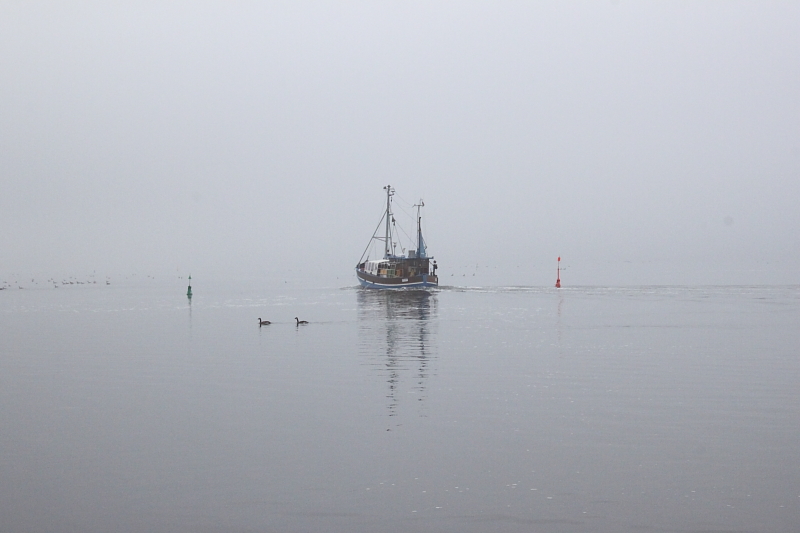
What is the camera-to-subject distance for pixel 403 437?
18.8 m

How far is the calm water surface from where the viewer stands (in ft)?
43.7

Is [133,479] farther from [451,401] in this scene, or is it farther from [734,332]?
[734,332]

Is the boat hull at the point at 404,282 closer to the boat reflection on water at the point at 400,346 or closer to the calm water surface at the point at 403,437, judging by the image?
the boat reflection on water at the point at 400,346

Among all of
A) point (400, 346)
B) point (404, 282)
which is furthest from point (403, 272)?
point (400, 346)

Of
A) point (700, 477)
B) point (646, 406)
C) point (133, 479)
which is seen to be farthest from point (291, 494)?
point (646, 406)

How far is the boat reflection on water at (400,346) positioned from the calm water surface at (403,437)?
0.77 ft

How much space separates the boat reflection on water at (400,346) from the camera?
26953 mm

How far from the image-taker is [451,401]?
24000 millimetres

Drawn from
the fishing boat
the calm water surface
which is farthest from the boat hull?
the calm water surface

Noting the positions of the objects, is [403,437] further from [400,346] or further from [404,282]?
[404,282]

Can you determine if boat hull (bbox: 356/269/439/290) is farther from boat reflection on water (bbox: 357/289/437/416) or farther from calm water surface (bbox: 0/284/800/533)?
calm water surface (bbox: 0/284/800/533)

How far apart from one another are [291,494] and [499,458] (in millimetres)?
5068

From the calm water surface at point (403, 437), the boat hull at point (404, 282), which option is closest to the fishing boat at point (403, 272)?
the boat hull at point (404, 282)

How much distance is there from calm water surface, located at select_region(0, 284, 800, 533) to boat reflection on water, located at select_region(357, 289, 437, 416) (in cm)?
24
